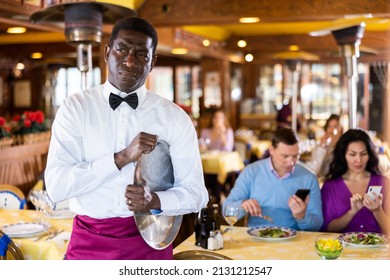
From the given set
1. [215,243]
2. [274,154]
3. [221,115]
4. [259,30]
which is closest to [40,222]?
[215,243]

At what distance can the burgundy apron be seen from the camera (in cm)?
161

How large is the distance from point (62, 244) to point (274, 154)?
3.68 ft

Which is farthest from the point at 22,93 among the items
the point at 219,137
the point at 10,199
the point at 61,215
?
the point at 61,215

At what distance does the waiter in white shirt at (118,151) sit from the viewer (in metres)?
1.47

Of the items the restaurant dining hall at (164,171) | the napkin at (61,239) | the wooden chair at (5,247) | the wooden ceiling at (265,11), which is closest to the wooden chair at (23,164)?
the restaurant dining hall at (164,171)

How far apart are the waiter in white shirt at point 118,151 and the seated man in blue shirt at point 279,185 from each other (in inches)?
49.1

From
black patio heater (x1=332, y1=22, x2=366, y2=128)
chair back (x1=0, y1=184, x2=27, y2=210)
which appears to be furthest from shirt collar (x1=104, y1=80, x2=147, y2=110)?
black patio heater (x1=332, y1=22, x2=366, y2=128)

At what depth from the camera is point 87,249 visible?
5.38 feet

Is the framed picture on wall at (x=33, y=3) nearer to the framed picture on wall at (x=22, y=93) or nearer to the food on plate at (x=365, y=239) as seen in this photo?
the food on plate at (x=365, y=239)

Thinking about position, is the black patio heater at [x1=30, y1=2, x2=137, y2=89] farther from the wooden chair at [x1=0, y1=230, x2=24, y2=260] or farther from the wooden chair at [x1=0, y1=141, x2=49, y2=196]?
the wooden chair at [x1=0, y1=141, x2=49, y2=196]

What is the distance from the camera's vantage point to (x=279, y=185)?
290 centimetres

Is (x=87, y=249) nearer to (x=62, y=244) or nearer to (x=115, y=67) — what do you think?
(x=115, y=67)

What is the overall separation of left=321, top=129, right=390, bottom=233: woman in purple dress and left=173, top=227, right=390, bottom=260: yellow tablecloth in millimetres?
353

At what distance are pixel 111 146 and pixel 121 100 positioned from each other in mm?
125
